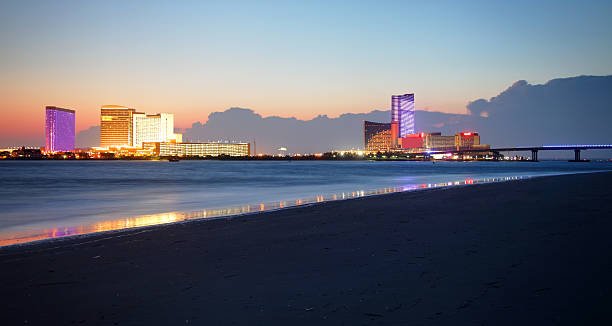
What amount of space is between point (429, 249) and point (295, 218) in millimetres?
5114

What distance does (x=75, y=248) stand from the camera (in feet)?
23.1

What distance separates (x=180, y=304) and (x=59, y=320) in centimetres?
102

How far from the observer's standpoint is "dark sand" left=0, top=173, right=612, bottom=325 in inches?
143

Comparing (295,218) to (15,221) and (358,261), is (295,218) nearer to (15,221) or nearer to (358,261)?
(358,261)

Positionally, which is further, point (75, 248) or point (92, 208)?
point (92, 208)

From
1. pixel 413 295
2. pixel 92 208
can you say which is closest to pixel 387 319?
pixel 413 295

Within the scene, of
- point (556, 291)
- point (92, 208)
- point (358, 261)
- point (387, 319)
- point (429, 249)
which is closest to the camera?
point (387, 319)

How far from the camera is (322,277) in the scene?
15.8 feet

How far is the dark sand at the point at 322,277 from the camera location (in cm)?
363

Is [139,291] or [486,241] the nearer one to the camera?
→ [139,291]

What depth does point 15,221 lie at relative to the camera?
1254 cm

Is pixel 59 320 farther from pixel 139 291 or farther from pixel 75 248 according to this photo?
pixel 75 248

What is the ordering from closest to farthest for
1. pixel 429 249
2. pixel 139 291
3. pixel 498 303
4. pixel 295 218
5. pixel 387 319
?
pixel 387 319 → pixel 498 303 → pixel 139 291 → pixel 429 249 → pixel 295 218

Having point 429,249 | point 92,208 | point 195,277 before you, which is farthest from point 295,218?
point 92,208
